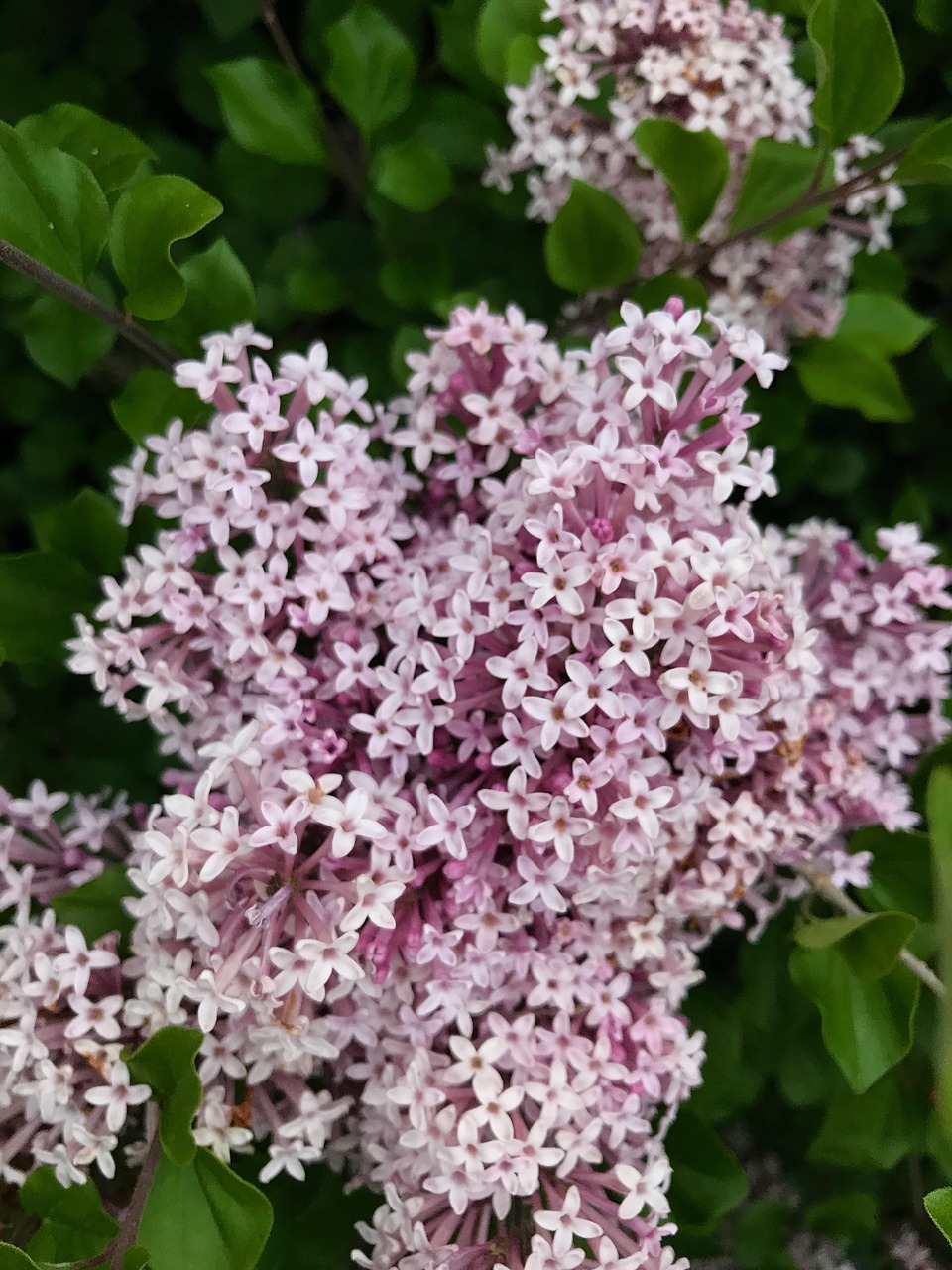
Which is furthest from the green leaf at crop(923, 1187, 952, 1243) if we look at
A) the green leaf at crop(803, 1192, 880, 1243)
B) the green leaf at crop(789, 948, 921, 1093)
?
the green leaf at crop(803, 1192, 880, 1243)

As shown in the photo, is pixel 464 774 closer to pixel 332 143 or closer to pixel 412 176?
pixel 412 176

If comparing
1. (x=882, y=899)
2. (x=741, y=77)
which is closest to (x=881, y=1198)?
(x=882, y=899)

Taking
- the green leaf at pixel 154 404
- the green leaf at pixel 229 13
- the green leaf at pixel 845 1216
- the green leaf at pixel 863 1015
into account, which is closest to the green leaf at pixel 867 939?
the green leaf at pixel 863 1015

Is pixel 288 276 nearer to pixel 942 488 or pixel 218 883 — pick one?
pixel 218 883

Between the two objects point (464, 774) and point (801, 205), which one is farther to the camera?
point (801, 205)

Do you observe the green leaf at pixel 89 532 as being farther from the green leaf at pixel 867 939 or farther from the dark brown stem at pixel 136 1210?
the green leaf at pixel 867 939

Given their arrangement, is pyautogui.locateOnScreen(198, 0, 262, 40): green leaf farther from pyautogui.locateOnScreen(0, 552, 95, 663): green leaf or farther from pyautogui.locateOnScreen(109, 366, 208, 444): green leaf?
pyautogui.locateOnScreen(0, 552, 95, 663): green leaf

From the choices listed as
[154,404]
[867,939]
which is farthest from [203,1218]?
[154,404]
